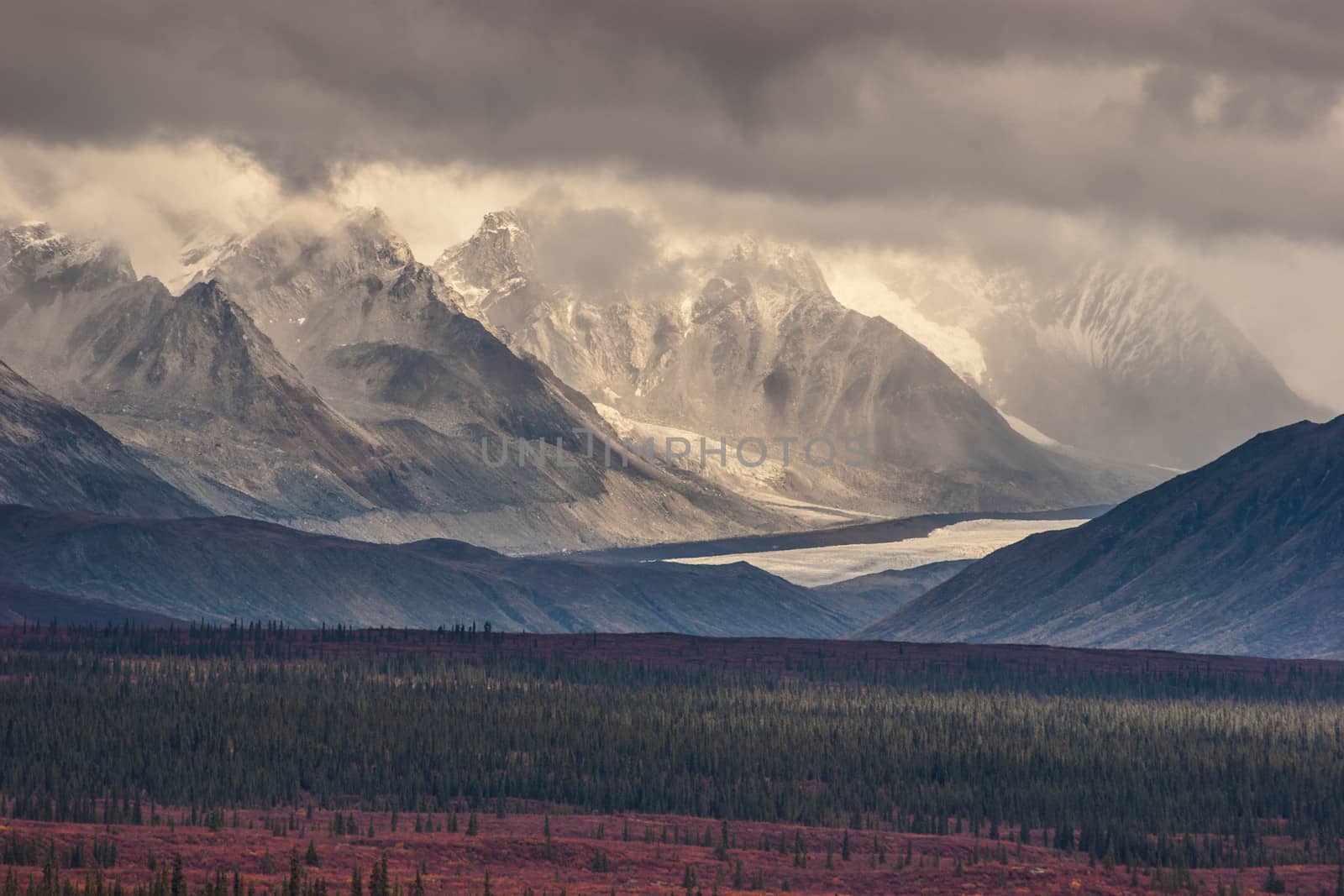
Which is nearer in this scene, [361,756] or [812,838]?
[812,838]

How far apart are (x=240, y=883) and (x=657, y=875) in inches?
1028

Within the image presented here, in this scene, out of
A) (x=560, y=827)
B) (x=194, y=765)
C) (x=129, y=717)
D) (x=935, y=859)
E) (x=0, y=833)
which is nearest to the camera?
(x=0, y=833)

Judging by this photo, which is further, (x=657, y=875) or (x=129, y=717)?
(x=129, y=717)

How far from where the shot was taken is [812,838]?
162000 millimetres

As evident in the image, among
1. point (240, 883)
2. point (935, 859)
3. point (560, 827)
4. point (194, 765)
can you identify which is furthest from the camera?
point (194, 765)

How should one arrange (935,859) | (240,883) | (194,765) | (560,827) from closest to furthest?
(240,883) < (935,859) < (560,827) < (194,765)

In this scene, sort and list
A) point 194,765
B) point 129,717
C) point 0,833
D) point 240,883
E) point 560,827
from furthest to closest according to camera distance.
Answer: point 129,717
point 194,765
point 560,827
point 0,833
point 240,883

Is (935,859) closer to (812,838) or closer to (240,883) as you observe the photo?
(812,838)

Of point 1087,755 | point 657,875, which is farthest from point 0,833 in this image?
point 1087,755

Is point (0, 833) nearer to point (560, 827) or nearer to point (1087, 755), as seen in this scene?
point (560, 827)

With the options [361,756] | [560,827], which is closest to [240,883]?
[560,827]

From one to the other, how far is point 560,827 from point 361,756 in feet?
83.5

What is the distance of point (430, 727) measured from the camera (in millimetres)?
194875

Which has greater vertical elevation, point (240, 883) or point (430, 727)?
point (430, 727)
